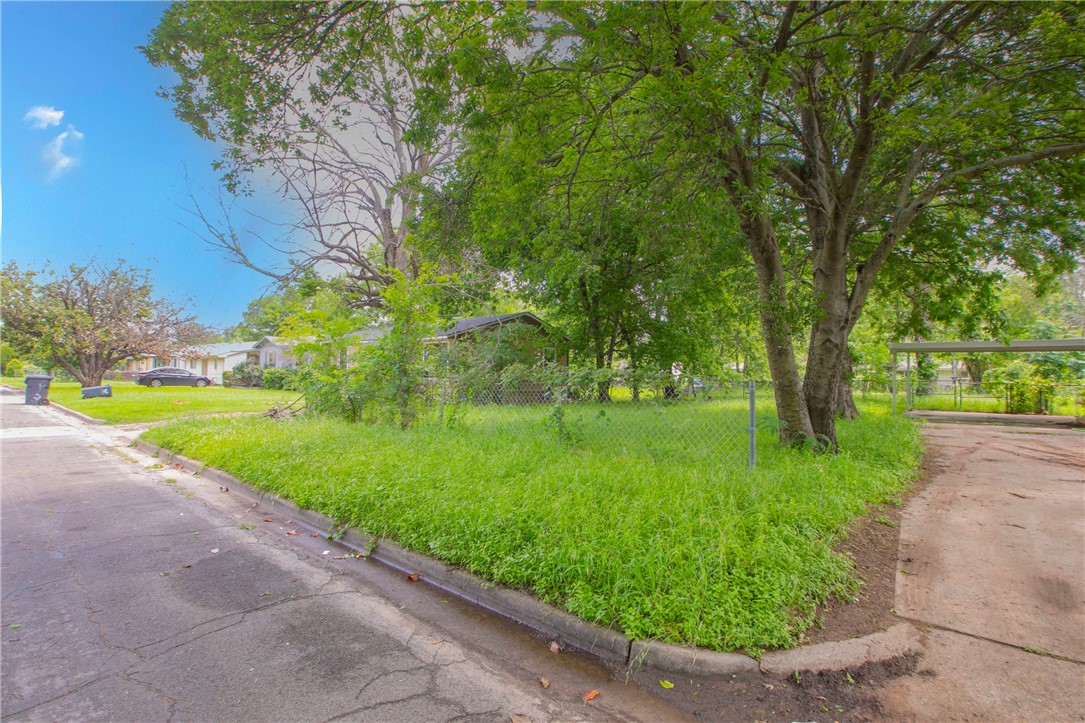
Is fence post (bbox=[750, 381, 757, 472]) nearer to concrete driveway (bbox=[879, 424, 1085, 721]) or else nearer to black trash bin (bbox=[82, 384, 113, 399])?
concrete driveway (bbox=[879, 424, 1085, 721])

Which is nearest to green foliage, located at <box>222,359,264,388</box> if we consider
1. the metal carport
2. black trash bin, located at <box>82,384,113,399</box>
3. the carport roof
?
black trash bin, located at <box>82,384,113,399</box>

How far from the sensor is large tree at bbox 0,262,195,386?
23.0 m

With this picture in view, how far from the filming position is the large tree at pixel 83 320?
23.0m

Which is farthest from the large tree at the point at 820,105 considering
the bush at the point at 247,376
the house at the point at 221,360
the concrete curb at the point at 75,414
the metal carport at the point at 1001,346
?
the house at the point at 221,360

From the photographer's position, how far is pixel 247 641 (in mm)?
2701

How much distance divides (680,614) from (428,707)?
140 centimetres

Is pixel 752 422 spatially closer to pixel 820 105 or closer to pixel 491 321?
pixel 820 105

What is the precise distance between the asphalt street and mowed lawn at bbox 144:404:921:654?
409 mm

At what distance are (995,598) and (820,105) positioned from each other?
20.3ft

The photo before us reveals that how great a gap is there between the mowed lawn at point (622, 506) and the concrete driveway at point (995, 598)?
0.48 metres

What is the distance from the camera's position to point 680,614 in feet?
8.79

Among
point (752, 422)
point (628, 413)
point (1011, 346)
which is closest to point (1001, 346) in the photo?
point (1011, 346)

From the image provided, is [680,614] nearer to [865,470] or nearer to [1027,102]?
[865,470]

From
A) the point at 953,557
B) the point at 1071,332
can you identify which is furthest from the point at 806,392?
the point at 1071,332
